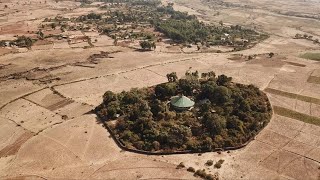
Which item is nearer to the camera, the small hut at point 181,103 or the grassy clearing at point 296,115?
the grassy clearing at point 296,115

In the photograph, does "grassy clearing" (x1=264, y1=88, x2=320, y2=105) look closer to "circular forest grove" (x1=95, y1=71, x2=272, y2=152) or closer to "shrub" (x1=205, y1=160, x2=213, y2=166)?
"circular forest grove" (x1=95, y1=71, x2=272, y2=152)

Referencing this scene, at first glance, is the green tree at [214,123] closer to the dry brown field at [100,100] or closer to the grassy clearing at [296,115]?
the dry brown field at [100,100]

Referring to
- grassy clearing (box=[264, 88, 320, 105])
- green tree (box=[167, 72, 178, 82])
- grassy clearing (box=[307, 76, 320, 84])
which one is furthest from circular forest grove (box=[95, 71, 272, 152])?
grassy clearing (box=[307, 76, 320, 84])

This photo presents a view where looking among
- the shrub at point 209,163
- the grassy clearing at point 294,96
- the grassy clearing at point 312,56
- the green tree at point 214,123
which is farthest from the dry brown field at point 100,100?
the green tree at point 214,123

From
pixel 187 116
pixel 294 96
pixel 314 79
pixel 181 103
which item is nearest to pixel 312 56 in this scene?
pixel 314 79

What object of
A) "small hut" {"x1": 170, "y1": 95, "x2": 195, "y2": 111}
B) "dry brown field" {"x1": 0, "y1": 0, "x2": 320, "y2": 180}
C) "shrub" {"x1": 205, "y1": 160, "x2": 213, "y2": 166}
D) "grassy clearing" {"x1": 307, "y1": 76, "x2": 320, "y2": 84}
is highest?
"small hut" {"x1": 170, "y1": 95, "x2": 195, "y2": 111}

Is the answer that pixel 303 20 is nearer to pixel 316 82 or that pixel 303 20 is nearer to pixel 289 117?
pixel 316 82

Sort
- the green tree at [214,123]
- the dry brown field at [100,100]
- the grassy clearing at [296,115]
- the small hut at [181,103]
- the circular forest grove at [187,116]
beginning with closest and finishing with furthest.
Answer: the dry brown field at [100,100] → the circular forest grove at [187,116] → the green tree at [214,123] → the grassy clearing at [296,115] → the small hut at [181,103]
